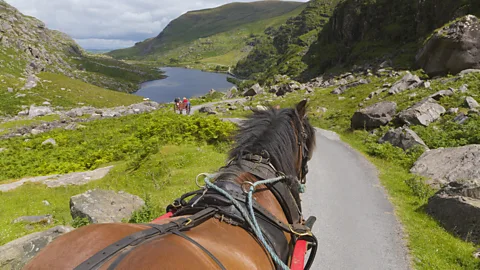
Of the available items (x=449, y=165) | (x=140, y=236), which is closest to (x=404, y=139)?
(x=449, y=165)

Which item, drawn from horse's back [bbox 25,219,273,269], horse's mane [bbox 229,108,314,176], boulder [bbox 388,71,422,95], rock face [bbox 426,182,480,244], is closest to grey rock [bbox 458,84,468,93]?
boulder [bbox 388,71,422,95]

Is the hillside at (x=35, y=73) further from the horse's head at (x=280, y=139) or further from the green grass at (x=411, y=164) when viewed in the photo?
the horse's head at (x=280, y=139)

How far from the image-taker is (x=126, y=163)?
15172 mm

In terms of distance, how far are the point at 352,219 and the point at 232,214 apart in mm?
6580

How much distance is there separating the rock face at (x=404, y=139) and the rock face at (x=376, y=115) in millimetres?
3739

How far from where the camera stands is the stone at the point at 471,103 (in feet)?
54.4

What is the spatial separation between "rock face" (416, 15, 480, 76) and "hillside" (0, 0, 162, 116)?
53.6 m

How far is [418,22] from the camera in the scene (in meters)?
47.9

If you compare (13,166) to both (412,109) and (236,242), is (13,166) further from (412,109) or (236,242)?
(412,109)

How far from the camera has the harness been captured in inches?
89.1

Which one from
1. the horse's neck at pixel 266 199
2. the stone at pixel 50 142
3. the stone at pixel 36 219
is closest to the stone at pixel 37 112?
the stone at pixel 50 142

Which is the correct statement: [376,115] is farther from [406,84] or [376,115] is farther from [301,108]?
[301,108]

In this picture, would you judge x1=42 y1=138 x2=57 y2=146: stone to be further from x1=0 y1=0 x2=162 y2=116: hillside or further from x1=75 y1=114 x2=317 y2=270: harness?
→ x1=0 y1=0 x2=162 y2=116: hillside

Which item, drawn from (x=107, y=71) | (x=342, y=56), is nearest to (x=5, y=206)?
(x=342, y=56)
